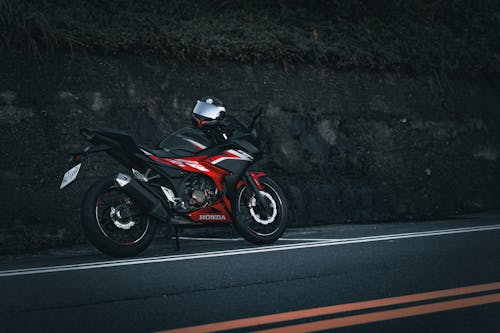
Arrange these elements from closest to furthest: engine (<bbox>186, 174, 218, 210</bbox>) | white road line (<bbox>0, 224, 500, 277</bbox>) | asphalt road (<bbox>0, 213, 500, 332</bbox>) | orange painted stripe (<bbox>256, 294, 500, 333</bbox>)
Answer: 1. orange painted stripe (<bbox>256, 294, 500, 333</bbox>)
2. asphalt road (<bbox>0, 213, 500, 332</bbox>)
3. white road line (<bbox>0, 224, 500, 277</bbox>)
4. engine (<bbox>186, 174, 218, 210</bbox>)

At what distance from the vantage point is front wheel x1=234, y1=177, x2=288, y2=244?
798 centimetres

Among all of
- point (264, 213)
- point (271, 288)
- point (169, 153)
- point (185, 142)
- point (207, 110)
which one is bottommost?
point (271, 288)

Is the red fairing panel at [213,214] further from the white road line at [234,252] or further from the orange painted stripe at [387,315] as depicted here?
the orange painted stripe at [387,315]

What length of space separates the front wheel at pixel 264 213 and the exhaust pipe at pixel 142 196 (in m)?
1.05

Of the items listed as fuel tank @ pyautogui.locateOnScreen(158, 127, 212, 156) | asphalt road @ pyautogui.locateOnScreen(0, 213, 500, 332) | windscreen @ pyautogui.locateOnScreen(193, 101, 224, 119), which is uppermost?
windscreen @ pyautogui.locateOnScreen(193, 101, 224, 119)

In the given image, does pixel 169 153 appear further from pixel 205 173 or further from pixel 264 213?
pixel 264 213

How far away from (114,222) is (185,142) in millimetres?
1351

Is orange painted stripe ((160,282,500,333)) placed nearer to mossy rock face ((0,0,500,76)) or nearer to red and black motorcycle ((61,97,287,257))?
red and black motorcycle ((61,97,287,257))

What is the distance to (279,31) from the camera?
1216 cm

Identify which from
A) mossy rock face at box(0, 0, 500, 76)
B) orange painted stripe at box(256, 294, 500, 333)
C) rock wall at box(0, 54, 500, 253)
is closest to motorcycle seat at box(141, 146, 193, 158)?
rock wall at box(0, 54, 500, 253)

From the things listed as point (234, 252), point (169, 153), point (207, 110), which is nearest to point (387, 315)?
point (234, 252)

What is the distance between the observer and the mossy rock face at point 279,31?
1001cm

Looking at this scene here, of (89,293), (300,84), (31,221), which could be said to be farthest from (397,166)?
(89,293)

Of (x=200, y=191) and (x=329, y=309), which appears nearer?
(x=329, y=309)
